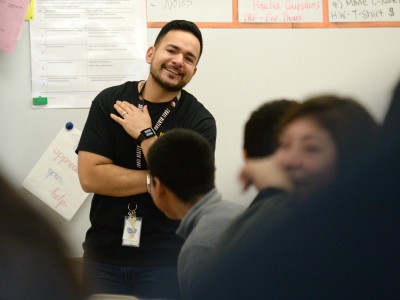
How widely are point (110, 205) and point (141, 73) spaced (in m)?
0.66

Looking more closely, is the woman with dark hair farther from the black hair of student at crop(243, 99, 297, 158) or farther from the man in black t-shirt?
the man in black t-shirt

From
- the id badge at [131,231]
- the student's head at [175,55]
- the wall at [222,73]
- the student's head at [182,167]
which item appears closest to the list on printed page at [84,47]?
the wall at [222,73]

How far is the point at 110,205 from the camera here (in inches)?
47.7

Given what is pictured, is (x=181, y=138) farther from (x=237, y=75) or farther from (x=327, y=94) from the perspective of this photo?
(x=237, y=75)

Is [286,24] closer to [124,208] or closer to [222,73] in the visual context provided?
[222,73]

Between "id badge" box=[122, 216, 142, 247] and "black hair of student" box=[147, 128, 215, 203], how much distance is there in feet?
2.79

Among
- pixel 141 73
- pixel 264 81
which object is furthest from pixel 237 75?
pixel 141 73

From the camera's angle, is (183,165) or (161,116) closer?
(183,165)

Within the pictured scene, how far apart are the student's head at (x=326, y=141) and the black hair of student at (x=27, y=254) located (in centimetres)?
12

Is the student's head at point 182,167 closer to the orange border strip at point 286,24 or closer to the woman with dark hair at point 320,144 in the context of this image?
the woman with dark hair at point 320,144

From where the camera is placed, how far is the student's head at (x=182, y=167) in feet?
0.98

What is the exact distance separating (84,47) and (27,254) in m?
1.58

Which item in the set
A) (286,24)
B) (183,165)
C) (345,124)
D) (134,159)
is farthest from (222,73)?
(345,124)

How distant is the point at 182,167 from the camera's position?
306mm
